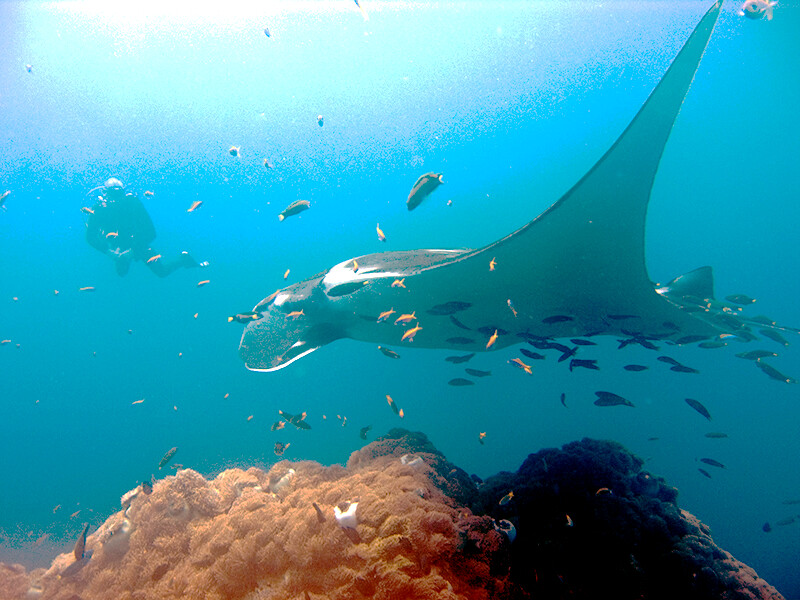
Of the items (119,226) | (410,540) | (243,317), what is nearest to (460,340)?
(410,540)

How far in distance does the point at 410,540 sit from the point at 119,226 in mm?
17777

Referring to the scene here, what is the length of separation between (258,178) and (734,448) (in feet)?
146

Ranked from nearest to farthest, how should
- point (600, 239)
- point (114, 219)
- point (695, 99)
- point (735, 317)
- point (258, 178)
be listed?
point (600, 239) → point (735, 317) → point (114, 219) → point (695, 99) → point (258, 178)

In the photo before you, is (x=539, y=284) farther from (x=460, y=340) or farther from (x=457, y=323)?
(x=460, y=340)

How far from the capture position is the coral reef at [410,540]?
92.0 inches

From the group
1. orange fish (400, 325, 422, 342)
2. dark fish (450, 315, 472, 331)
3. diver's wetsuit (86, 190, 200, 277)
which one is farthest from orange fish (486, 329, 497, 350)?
diver's wetsuit (86, 190, 200, 277)

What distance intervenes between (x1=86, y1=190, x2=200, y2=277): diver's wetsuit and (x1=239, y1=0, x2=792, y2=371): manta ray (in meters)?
11.7

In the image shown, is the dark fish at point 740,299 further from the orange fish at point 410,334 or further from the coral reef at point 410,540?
the orange fish at point 410,334

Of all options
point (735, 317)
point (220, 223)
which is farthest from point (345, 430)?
point (735, 317)

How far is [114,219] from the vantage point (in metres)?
13.4

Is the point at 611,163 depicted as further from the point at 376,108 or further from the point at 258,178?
the point at 258,178

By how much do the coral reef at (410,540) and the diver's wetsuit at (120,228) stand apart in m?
12.5

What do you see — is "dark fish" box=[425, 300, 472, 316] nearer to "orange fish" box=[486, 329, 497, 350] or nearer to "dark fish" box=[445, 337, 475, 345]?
"orange fish" box=[486, 329, 497, 350]

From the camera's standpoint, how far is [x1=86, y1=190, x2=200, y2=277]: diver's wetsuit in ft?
42.6
